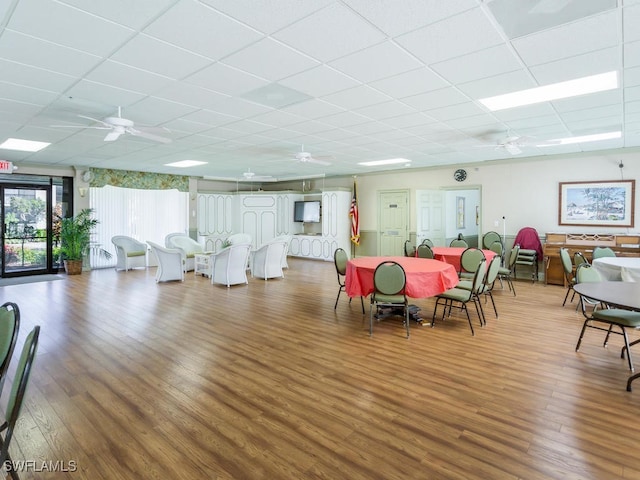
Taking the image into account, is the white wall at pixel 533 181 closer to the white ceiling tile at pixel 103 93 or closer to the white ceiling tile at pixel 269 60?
the white ceiling tile at pixel 269 60

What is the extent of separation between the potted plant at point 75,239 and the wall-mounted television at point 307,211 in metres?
5.91

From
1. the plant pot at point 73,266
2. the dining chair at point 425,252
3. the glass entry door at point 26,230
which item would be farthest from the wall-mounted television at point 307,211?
the glass entry door at point 26,230

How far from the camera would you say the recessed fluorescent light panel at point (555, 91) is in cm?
359

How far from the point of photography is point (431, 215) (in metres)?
9.30

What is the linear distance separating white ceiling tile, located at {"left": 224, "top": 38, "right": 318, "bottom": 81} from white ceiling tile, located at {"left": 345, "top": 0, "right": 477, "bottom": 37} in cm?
76

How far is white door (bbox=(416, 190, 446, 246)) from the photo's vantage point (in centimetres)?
916

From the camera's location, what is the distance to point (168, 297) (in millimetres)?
6293

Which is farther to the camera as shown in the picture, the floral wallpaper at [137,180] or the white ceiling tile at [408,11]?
the floral wallpaper at [137,180]

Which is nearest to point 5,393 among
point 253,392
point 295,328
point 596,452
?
point 253,392

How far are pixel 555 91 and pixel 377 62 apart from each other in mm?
2179

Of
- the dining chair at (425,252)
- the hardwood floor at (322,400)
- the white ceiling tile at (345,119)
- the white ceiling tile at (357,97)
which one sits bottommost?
the hardwood floor at (322,400)

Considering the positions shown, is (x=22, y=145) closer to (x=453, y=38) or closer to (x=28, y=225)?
(x=28, y=225)

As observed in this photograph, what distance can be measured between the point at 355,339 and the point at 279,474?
229 centimetres

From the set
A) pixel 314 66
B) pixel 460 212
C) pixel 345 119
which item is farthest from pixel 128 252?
pixel 460 212
